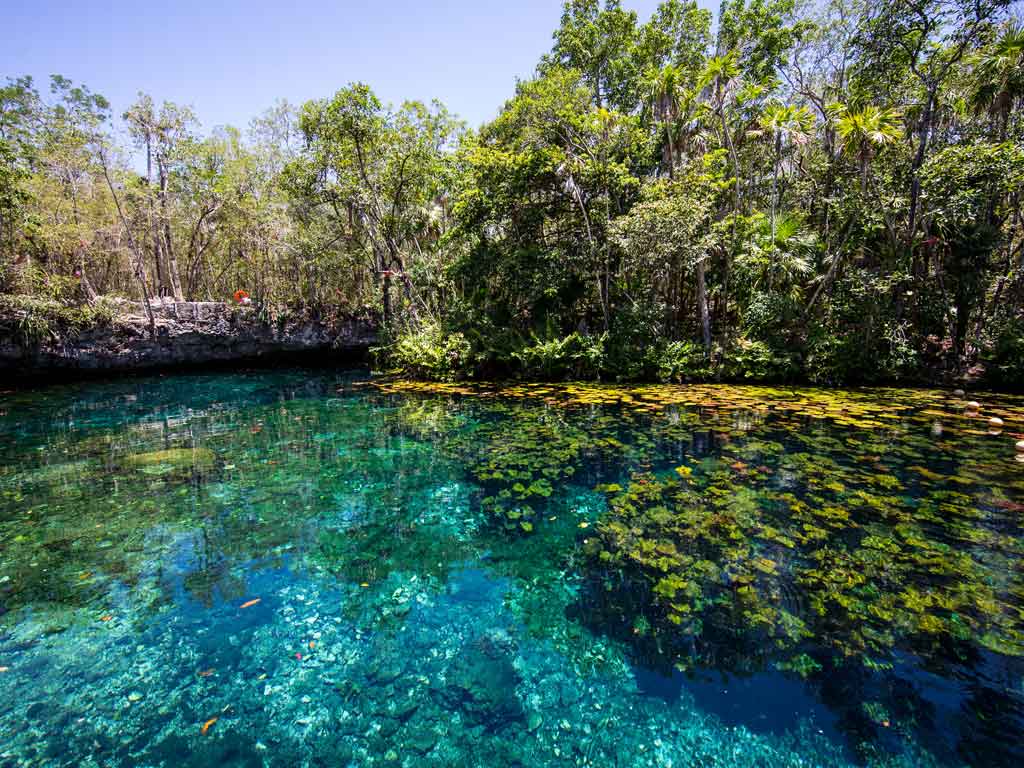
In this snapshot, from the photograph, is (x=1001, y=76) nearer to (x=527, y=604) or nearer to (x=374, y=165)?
(x=527, y=604)

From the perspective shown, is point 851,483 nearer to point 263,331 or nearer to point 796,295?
point 796,295

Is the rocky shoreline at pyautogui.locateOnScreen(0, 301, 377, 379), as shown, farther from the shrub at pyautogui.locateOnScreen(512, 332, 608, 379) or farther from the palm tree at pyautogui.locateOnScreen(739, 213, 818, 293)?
the palm tree at pyautogui.locateOnScreen(739, 213, 818, 293)

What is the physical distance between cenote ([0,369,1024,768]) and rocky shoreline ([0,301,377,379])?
1284cm

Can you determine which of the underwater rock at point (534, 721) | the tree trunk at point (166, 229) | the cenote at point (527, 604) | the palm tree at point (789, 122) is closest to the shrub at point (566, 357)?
the palm tree at point (789, 122)

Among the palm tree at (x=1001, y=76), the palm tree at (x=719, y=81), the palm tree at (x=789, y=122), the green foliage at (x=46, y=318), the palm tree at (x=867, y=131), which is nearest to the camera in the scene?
the palm tree at (x=1001, y=76)

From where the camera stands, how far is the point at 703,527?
5156 millimetres

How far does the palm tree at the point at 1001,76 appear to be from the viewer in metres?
11.3

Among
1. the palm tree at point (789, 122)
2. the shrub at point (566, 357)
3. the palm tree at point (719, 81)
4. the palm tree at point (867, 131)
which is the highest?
the palm tree at point (719, 81)

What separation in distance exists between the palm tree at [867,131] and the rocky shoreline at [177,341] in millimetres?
20199

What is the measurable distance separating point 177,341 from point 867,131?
26.4 meters

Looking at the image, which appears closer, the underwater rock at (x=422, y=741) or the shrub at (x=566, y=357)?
the underwater rock at (x=422, y=741)

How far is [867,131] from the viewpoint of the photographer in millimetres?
11836

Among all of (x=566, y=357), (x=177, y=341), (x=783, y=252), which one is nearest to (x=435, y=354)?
(x=566, y=357)

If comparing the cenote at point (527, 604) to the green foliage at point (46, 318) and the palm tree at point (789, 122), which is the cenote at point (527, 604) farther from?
the green foliage at point (46, 318)
